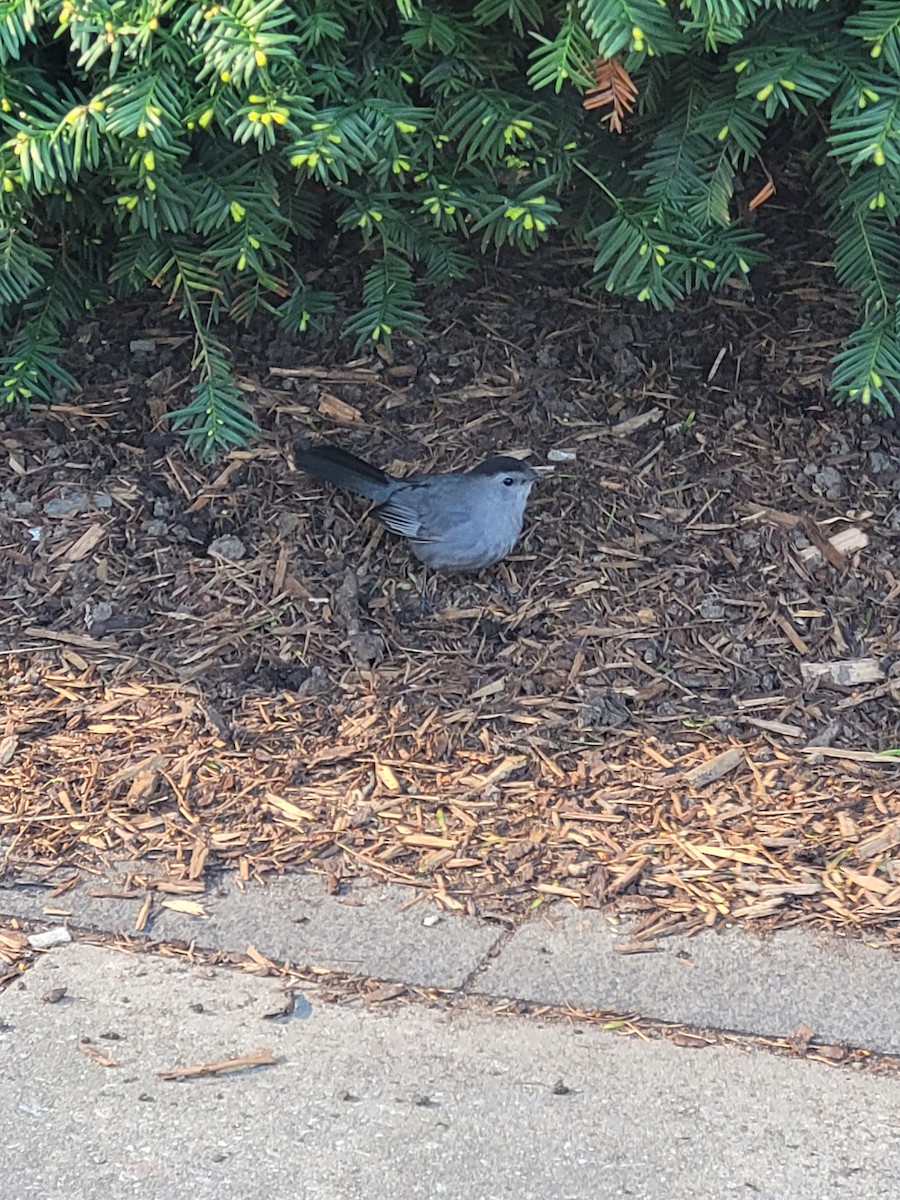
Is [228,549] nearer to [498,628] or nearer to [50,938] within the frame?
[498,628]

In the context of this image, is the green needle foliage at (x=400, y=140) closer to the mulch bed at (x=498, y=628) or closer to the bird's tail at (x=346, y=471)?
the bird's tail at (x=346, y=471)

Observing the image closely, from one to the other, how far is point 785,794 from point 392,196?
6.83ft

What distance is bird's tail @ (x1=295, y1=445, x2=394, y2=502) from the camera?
458 cm

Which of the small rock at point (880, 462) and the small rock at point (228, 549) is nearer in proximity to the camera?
the small rock at point (228, 549)

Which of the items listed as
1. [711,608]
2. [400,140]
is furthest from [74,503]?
[711,608]

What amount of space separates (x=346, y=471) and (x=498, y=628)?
76 centimetres

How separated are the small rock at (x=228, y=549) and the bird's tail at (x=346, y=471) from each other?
358 millimetres

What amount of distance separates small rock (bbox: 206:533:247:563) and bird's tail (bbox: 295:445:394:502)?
1.17ft

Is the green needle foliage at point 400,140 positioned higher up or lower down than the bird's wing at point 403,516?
higher up

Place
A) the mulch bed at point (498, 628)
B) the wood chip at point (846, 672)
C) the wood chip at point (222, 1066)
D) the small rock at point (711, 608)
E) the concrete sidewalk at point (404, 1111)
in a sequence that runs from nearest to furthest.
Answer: the concrete sidewalk at point (404, 1111) → the wood chip at point (222, 1066) → the mulch bed at point (498, 628) → the wood chip at point (846, 672) → the small rock at point (711, 608)

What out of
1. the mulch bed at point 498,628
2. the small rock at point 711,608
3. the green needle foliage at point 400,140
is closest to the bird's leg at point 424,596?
the mulch bed at point 498,628

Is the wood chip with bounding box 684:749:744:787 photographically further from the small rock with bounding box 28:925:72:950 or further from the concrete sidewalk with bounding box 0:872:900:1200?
the small rock with bounding box 28:925:72:950

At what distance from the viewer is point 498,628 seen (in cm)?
446

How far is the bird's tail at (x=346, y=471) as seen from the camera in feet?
15.0
